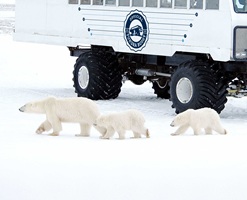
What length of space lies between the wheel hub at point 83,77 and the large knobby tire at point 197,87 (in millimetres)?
3028

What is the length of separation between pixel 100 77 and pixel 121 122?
23.9 feet

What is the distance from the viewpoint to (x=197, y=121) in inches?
497

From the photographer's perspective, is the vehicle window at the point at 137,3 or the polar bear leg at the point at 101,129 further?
the vehicle window at the point at 137,3

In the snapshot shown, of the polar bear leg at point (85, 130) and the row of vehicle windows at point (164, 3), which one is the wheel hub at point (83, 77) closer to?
the row of vehicle windows at point (164, 3)

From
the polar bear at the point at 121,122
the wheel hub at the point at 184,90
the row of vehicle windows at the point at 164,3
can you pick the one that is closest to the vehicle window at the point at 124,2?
the row of vehicle windows at the point at 164,3

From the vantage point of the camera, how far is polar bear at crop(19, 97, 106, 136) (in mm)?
12227

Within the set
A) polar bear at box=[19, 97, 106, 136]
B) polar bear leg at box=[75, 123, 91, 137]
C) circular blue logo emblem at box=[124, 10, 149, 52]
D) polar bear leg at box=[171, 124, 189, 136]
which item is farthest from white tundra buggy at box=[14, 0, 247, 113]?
polar bear at box=[19, 97, 106, 136]

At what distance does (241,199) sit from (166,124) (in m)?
6.36

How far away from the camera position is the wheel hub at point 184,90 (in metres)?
16.7

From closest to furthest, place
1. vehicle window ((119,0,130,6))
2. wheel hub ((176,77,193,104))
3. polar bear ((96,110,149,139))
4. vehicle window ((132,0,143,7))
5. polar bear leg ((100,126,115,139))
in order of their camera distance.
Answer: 1. polar bear ((96,110,149,139))
2. polar bear leg ((100,126,115,139))
3. wheel hub ((176,77,193,104))
4. vehicle window ((132,0,143,7))
5. vehicle window ((119,0,130,6))

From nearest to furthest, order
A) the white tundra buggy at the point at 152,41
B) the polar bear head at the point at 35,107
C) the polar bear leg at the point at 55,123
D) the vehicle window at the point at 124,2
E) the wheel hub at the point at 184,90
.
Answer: the polar bear leg at the point at 55,123 → the polar bear head at the point at 35,107 → the white tundra buggy at the point at 152,41 → the wheel hub at the point at 184,90 → the vehicle window at the point at 124,2

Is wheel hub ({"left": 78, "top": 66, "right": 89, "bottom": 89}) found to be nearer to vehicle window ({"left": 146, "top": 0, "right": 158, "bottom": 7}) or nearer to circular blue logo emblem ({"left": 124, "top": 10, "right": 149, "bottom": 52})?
circular blue logo emblem ({"left": 124, "top": 10, "right": 149, "bottom": 52})

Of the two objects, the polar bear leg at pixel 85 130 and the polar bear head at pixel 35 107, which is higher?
the polar bear head at pixel 35 107

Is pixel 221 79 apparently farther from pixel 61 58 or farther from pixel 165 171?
pixel 61 58
